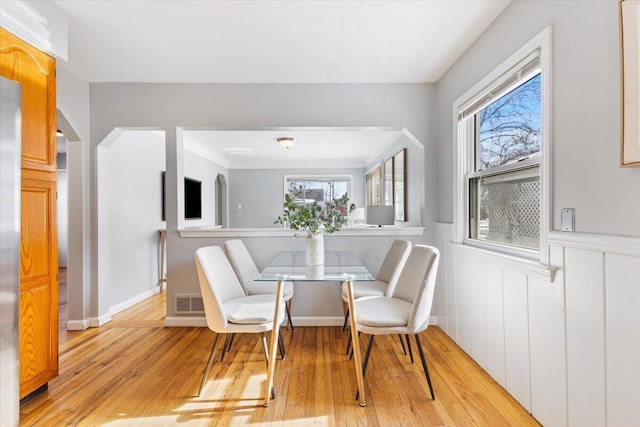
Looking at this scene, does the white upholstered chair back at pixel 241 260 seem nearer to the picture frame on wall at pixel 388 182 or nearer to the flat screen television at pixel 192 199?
the flat screen television at pixel 192 199

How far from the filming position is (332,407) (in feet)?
6.25

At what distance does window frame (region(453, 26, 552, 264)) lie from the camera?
1705 millimetres

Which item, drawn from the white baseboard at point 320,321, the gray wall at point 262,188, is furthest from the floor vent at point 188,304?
the gray wall at point 262,188

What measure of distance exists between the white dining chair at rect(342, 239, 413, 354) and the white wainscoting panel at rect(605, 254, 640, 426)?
139cm

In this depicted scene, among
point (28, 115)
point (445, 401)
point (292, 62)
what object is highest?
point (292, 62)

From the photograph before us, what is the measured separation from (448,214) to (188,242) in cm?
251

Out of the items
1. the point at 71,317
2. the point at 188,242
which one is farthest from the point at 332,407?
the point at 71,317

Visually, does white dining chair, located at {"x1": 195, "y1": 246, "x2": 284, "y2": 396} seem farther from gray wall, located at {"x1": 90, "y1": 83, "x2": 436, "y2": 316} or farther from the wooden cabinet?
gray wall, located at {"x1": 90, "y1": 83, "x2": 436, "y2": 316}

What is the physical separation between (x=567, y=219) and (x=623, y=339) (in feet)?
1.78

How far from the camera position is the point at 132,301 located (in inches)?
159

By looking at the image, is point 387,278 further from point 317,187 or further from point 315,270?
point 317,187

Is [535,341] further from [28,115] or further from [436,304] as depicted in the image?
[28,115]

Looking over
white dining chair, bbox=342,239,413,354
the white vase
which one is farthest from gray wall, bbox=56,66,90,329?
white dining chair, bbox=342,239,413,354

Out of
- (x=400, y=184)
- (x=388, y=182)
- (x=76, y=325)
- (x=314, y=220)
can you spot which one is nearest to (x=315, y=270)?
(x=314, y=220)
